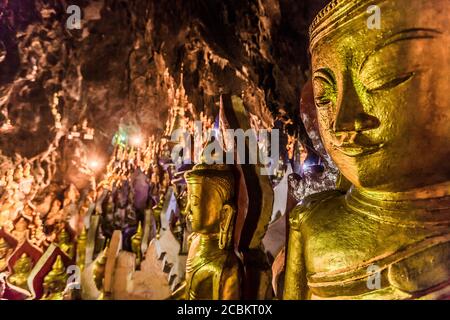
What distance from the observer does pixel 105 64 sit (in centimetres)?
745

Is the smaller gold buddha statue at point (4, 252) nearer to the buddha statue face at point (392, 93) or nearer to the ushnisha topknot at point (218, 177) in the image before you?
the ushnisha topknot at point (218, 177)

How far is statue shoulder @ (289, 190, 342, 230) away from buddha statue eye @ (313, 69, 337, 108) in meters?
0.32

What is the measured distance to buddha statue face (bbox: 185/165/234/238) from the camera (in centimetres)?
176

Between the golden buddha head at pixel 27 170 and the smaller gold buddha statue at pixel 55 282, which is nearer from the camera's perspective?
the smaller gold buddha statue at pixel 55 282

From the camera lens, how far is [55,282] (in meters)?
3.63

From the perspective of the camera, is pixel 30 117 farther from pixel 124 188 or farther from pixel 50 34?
pixel 124 188

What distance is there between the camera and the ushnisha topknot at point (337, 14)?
2.57 feet

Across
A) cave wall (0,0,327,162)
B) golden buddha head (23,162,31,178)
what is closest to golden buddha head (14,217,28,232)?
golden buddha head (23,162,31,178)

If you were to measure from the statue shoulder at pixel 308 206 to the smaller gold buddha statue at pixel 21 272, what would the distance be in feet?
13.3

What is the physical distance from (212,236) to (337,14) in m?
1.38

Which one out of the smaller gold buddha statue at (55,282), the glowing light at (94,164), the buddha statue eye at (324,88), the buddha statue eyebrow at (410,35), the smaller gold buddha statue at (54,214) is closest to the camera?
the buddha statue eyebrow at (410,35)

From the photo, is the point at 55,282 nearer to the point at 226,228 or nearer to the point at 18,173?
the point at 226,228

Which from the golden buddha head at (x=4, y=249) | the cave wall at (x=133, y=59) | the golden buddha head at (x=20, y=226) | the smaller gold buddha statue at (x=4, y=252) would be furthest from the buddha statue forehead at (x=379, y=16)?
the golden buddha head at (x=20, y=226)
